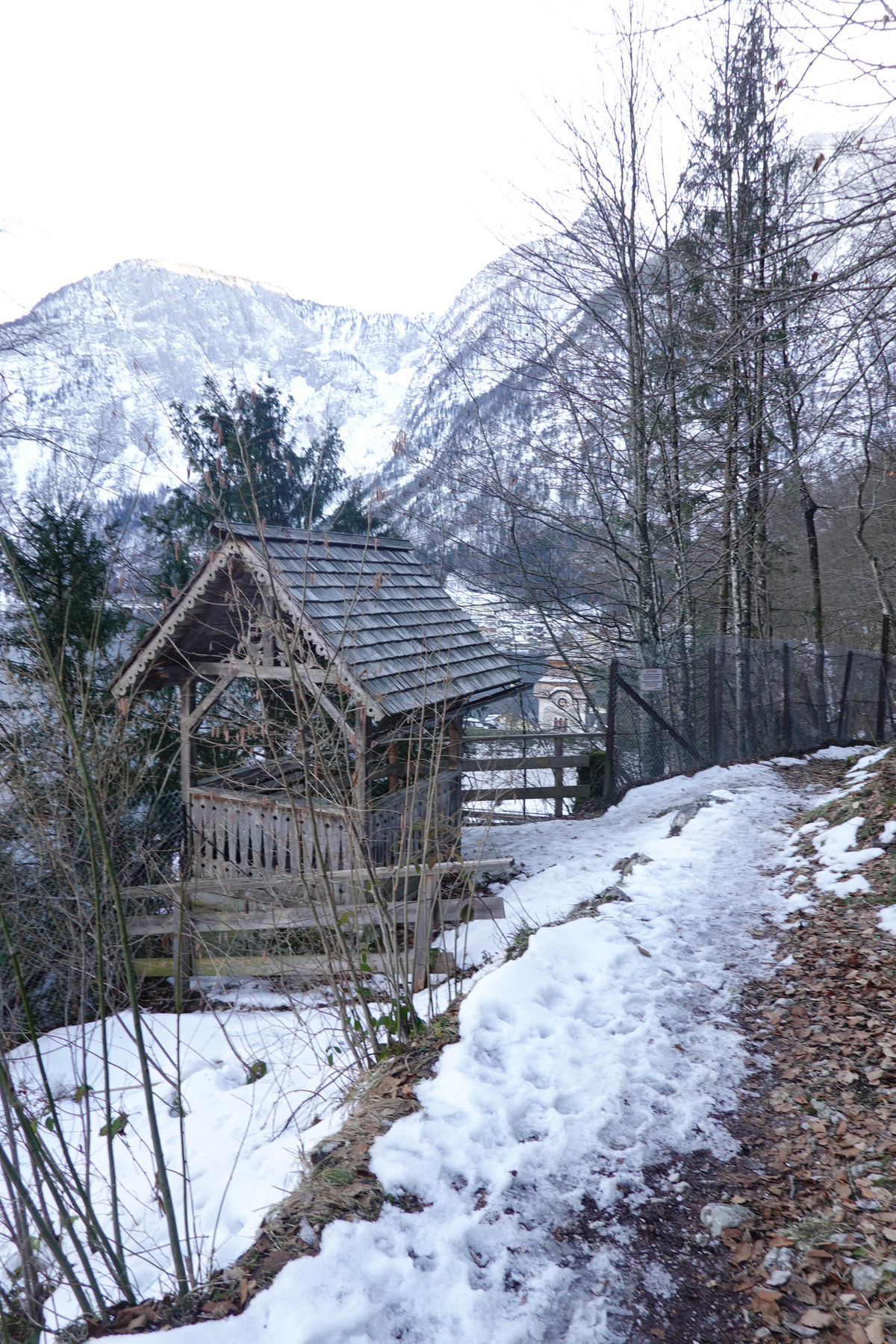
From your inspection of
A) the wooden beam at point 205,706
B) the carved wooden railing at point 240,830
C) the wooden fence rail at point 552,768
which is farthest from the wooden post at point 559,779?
the wooden beam at point 205,706

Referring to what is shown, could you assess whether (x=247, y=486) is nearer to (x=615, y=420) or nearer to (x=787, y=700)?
(x=615, y=420)

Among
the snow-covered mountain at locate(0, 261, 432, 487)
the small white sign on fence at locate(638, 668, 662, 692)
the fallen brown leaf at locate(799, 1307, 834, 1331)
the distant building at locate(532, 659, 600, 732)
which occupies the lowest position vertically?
the fallen brown leaf at locate(799, 1307, 834, 1331)

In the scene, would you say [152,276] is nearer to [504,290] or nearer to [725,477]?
[504,290]

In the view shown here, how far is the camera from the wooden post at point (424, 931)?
5.32 metres

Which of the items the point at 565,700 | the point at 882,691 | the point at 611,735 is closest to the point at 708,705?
the point at 611,735

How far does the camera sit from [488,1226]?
2746 mm

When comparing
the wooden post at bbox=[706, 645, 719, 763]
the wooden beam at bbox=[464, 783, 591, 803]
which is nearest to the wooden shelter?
the wooden beam at bbox=[464, 783, 591, 803]

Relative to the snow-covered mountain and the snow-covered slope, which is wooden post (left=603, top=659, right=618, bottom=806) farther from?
the snow-covered mountain

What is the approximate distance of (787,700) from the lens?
13.7m

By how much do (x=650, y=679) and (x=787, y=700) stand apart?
11.2 ft

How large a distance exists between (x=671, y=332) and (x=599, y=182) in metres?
3.03

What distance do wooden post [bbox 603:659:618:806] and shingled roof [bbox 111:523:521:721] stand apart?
1929 millimetres

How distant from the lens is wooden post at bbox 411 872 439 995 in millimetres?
5316

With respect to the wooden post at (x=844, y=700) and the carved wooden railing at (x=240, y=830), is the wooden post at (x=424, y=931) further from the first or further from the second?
the wooden post at (x=844, y=700)
